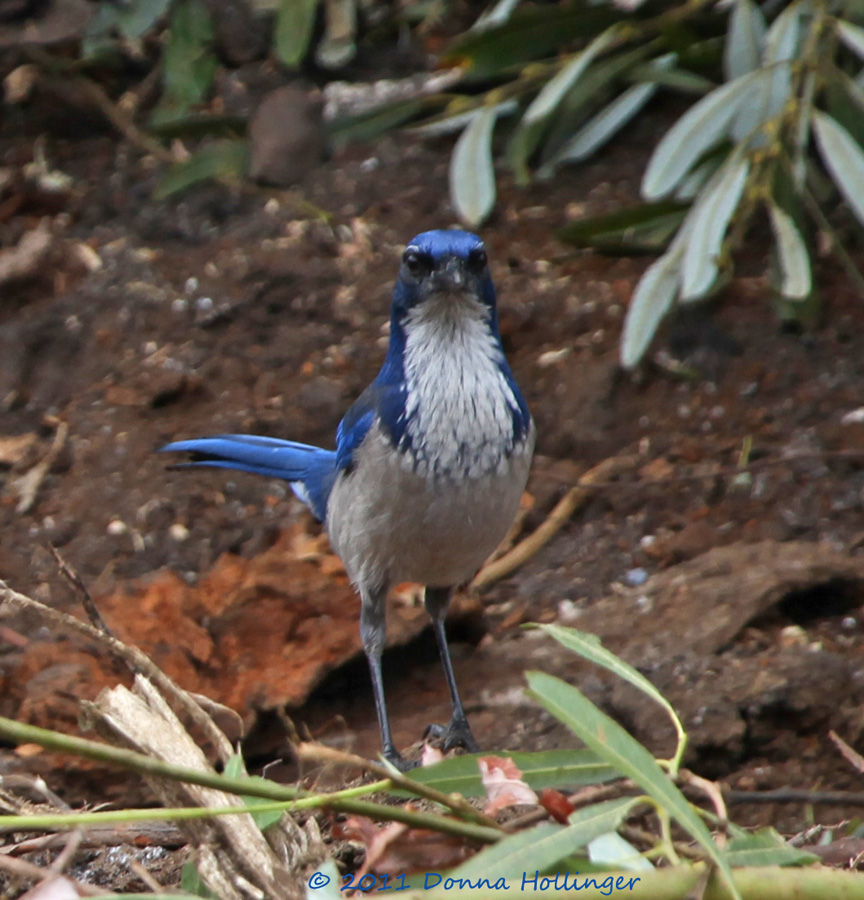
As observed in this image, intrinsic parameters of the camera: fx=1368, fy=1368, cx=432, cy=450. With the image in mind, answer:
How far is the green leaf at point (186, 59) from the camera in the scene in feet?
22.7

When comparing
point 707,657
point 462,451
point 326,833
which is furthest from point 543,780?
point 707,657

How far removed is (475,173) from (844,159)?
1.56 m


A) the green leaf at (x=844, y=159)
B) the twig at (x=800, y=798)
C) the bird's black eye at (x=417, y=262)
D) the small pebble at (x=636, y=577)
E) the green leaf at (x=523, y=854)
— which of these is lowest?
the small pebble at (x=636, y=577)

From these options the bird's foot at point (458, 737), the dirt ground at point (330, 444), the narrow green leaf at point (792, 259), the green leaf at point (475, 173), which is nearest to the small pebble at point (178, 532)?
the dirt ground at point (330, 444)

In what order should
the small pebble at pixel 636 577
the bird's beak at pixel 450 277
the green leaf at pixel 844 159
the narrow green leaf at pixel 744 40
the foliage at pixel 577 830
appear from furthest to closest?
1. the narrow green leaf at pixel 744 40
2. the green leaf at pixel 844 159
3. the small pebble at pixel 636 577
4. the bird's beak at pixel 450 277
5. the foliage at pixel 577 830

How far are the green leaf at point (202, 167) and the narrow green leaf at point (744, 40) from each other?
2.39 metres

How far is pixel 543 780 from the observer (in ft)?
7.89

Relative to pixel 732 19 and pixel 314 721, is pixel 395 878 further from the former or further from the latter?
pixel 732 19

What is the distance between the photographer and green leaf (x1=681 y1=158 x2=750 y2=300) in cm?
502

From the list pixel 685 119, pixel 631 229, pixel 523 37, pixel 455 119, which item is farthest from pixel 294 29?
pixel 685 119

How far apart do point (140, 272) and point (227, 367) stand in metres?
0.82

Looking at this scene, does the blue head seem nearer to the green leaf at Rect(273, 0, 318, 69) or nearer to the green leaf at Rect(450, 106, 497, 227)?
the green leaf at Rect(450, 106, 497, 227)

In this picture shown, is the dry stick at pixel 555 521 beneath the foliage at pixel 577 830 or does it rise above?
beneath

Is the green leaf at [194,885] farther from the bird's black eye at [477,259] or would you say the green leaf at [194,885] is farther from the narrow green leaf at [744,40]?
the narrow green leaf at [744,40]
